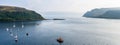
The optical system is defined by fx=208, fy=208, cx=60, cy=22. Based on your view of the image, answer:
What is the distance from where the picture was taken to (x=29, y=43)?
97188mm

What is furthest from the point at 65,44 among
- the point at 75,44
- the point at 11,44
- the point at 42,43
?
the point at 11,44

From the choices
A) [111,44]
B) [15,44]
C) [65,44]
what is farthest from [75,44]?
[15,44]

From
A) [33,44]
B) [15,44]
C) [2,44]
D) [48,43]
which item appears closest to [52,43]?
[48,43]

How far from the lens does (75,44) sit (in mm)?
92812

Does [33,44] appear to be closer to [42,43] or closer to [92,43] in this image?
[42,43]

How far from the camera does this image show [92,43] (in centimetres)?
9669

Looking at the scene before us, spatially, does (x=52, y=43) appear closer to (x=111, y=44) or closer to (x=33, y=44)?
(x=33, y=44)

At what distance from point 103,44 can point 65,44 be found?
17650 millimetres

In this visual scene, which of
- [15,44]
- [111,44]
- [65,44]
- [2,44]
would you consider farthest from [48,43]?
[111,44]

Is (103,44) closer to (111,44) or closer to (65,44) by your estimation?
(111,44)

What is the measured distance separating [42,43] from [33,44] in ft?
13.9

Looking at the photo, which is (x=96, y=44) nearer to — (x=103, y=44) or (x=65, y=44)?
(x=103, y=44)

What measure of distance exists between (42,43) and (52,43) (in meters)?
4.72

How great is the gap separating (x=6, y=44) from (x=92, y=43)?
39.2 m
